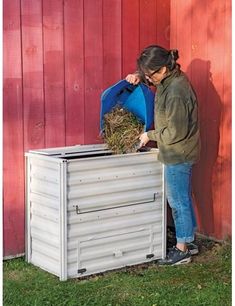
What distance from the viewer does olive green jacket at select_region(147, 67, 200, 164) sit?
16.2ft

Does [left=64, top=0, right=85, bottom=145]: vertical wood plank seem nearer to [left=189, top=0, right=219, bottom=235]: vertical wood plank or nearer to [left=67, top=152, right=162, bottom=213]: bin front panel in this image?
[left=67, top=152, right=162, bottom=213]: bin front panel

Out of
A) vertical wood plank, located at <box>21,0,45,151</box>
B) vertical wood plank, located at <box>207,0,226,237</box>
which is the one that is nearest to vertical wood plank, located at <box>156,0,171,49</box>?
vertical wood plank, located at <box>207,0,226,237</box>

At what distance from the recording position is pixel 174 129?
195 inches

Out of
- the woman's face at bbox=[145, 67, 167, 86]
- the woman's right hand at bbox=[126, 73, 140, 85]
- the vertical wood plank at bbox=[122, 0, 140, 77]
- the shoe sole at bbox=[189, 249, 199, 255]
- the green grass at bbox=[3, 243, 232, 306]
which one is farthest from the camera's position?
the vertical wood plank at bbox=[122, 0, 140, 77]

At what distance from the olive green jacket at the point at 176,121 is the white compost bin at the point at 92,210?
17 centimetres

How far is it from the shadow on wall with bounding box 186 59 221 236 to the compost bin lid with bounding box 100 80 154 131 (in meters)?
0.52

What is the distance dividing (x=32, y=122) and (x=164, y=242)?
134cm

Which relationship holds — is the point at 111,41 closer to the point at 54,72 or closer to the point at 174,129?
the point at 54,72

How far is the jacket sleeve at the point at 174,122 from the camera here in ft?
16.1

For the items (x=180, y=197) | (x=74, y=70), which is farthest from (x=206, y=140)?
(x=74, y=70)

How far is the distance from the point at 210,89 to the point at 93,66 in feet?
A: 3.16

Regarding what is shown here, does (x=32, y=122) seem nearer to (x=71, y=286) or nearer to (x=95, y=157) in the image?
(x=95, y=157)

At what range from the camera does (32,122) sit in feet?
17.0

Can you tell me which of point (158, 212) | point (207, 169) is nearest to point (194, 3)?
point (207, 169)
